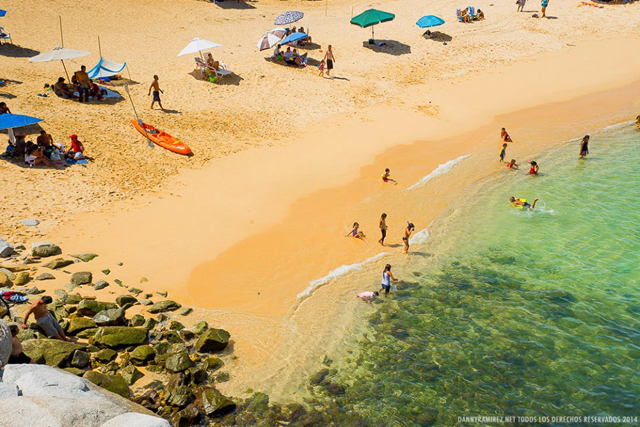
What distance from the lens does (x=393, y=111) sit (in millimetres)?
30406

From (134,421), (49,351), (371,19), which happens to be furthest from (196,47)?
(134,421)

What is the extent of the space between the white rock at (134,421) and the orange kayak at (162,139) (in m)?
16.7

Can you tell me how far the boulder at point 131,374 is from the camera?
1308 centimetres

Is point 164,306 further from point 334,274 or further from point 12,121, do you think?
point 12,121

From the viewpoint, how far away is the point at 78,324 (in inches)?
574

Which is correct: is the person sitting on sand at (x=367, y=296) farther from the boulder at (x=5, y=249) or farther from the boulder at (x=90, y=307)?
the boulder at (x=5, y=249)

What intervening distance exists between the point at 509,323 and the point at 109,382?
11.6 meters

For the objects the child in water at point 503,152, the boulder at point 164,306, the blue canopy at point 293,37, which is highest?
the blue canopy at point 293,37

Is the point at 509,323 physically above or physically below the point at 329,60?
below

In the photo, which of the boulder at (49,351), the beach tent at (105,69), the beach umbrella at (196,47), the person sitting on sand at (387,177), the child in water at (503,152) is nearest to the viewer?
the boulder at (49,351)

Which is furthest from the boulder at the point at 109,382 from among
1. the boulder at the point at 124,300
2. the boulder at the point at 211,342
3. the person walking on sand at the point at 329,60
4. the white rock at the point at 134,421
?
the person walking on sand at the point at 329,60

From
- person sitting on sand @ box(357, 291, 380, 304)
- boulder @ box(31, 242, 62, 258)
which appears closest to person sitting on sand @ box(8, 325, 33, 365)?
boulder @ box(31, 242, 62, 258)

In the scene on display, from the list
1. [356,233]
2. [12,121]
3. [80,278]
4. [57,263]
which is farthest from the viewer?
[12,121]

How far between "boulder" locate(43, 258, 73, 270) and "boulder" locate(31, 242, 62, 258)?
43 centimetres
